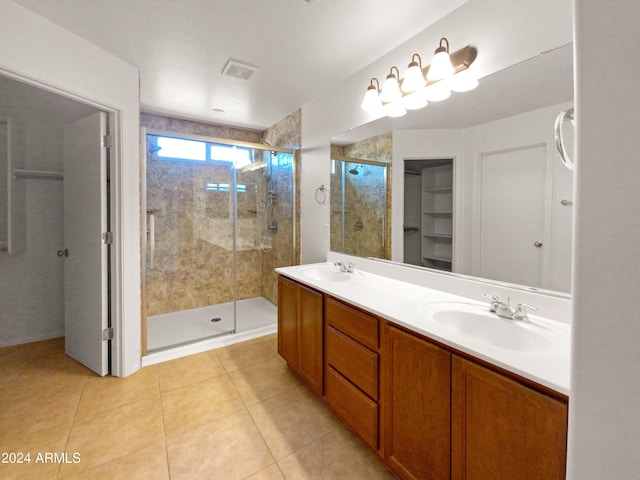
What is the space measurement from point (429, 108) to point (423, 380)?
155 cm

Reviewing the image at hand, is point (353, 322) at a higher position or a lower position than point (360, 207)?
lower

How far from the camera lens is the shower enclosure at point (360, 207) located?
85.0 inches

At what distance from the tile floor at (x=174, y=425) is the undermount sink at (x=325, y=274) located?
2.79 ft

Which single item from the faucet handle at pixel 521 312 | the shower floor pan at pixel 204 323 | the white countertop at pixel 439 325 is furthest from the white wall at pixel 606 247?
the shower floor pan at pixel 204 323

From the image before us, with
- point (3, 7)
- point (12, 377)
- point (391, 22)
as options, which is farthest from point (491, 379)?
point (12, 377)

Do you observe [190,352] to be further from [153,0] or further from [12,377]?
[153,0]

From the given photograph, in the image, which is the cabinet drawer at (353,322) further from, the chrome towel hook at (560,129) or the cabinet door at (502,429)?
the chrome towel hook at (560,129)

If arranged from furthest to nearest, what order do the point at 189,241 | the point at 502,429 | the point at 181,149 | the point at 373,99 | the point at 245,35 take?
1. the point at 189,241
2. the point at 181,149
3. the point at 373,99
4. the point at 245,35
5. the point at 502,429

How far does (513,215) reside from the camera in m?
1.40

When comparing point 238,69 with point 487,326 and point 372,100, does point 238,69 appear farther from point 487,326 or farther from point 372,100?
point 487,326

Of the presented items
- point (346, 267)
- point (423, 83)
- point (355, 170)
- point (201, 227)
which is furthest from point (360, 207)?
point (201, 227)

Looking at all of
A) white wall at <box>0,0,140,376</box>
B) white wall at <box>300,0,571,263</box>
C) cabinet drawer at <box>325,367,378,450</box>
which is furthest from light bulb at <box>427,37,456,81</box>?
white wall at <box>0,0,140,376</box>

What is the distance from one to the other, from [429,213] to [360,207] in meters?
0.75

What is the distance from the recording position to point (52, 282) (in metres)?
2.89
